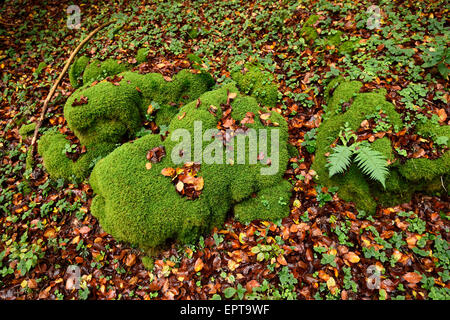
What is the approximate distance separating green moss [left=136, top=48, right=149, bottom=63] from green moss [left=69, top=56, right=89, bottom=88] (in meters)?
1.39

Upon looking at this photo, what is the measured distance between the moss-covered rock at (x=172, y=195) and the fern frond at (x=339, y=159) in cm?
74

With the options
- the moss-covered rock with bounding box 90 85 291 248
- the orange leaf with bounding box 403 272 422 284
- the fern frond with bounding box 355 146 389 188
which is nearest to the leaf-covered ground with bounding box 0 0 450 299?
the orange leaf with bounding box 403 272 422 284

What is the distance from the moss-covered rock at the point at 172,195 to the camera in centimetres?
367

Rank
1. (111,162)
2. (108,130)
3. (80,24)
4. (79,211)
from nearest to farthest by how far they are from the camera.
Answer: (111,162)
(79,211)
(108,130)
(80,24)

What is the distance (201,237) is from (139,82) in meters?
3.45

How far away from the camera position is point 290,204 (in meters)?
3.92

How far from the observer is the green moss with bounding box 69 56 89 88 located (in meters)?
6.13

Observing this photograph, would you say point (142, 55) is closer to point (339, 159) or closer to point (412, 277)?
point (339, 159)

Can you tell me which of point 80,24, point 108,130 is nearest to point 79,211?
point 108,130

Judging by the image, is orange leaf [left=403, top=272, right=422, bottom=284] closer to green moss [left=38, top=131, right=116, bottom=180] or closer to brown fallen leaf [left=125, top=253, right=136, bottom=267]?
brown fallen leaf [left=125, top=253, right=136, bottom=267]

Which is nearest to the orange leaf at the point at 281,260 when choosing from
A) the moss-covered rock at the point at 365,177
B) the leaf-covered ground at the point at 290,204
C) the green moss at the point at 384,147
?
the leaf-covered ground at the point at 290,204

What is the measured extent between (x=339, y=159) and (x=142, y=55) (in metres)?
5.22

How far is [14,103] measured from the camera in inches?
257

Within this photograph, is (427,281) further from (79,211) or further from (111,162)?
(79,211)
